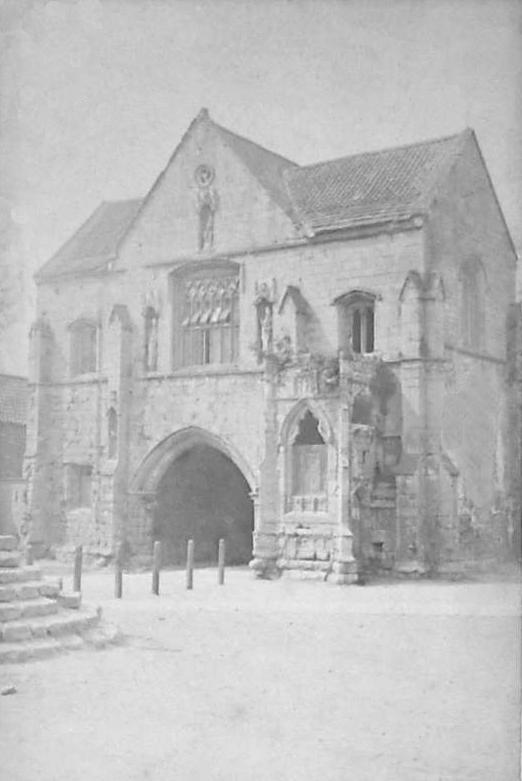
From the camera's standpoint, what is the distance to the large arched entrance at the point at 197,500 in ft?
64.6

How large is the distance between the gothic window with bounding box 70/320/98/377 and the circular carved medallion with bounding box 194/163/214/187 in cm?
316

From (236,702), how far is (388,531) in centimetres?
850

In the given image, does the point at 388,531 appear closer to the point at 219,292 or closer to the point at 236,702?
the point at 219,292

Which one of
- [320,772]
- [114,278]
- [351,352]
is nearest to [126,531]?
[114,278]

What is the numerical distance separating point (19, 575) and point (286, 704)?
361 centimetres

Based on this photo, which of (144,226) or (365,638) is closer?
(365,638)

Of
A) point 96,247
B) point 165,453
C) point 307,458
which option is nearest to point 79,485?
point 165,453

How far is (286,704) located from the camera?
749 centimetres

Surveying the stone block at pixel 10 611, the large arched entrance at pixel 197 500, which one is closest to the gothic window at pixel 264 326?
the large arched entrance at pixel 197 500

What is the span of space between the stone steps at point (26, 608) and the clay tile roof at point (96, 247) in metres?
4.36

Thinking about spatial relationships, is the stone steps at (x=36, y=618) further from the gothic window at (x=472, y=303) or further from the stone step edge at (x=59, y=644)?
the gothic window at (x=472, y=303)

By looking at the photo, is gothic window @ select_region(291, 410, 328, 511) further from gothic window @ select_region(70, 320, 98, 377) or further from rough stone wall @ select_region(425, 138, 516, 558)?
gothic window @ select_region(70, 320, 98, 377)

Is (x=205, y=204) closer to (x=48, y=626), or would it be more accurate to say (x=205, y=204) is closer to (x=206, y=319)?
(x=206, y=319)

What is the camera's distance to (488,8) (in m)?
7.58
